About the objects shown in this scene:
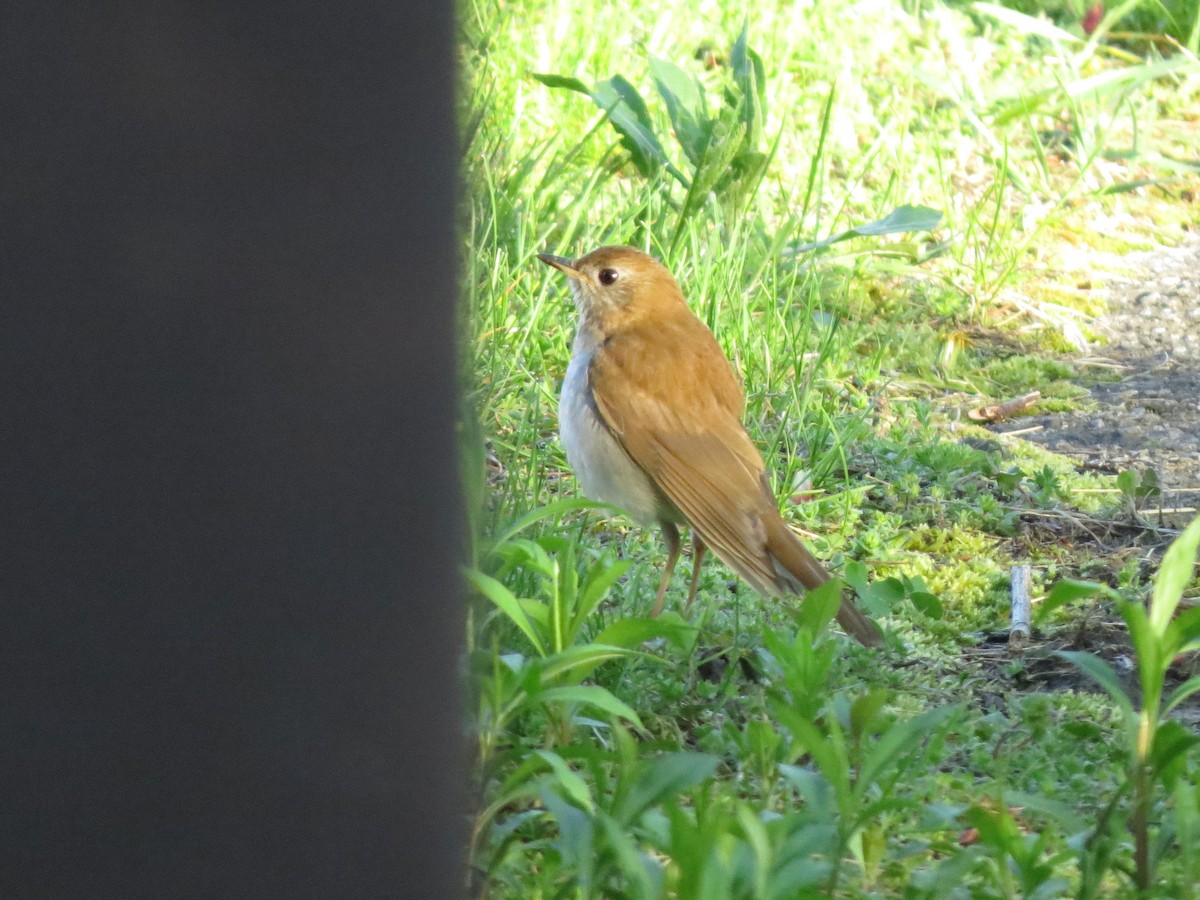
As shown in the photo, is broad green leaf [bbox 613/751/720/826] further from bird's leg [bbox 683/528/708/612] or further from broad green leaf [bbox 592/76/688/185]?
broad green leaf [bbox 592/76/688/185]

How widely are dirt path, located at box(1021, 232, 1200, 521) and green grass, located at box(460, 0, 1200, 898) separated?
0.49ft

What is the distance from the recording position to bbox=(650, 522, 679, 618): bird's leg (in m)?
3.99

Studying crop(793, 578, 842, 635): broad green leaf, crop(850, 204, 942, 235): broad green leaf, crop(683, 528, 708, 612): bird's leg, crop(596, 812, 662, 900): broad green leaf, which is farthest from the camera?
crop(850, 204, 942, 235): broad green leaf

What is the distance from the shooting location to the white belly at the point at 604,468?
427 cm

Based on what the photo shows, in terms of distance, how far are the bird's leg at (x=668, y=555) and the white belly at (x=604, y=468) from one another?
97 mm

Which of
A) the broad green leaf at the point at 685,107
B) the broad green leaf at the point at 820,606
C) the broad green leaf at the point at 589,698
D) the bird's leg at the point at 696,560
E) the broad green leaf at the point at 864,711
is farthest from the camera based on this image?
the broad green leaf at the point at 685,107

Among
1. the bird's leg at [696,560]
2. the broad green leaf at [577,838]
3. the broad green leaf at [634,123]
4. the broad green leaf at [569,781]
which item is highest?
the broad green leaf at [634,123]

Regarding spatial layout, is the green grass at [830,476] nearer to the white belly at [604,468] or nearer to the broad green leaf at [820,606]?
the broad green leaf at [820,606]

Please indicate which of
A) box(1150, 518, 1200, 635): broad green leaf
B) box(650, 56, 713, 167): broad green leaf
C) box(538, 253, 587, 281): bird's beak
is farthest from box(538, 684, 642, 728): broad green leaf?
box(650, 56, 713, 167): broad green leaf

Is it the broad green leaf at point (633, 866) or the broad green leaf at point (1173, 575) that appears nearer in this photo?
the broad green leaf at point (633, 866)

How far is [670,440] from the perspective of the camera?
4254mm

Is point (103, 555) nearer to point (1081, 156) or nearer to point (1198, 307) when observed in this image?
point (1198, 307)

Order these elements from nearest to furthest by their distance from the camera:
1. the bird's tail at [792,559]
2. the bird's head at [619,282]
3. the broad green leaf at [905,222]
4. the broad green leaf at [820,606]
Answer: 1. the broad green leaf at [820,606]
2. the bird's tail at [792,559]
3. the bird's head at [619,282]
4. the broad green leaf at [905,222]

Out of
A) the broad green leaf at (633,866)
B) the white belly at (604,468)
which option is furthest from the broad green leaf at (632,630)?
the white belly at (604,468)
